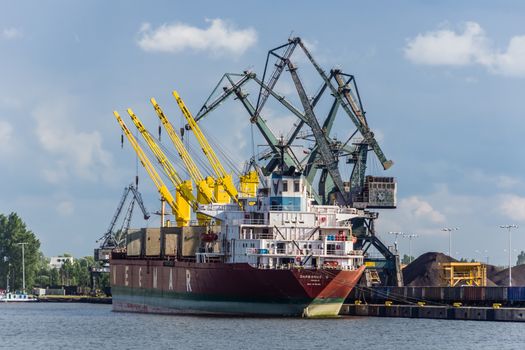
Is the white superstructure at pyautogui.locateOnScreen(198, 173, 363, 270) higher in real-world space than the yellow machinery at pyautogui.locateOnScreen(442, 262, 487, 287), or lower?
higher

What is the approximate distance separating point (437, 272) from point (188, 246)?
135 ft

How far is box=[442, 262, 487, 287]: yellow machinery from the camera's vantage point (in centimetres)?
12950

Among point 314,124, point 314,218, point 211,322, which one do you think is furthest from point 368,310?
point 314,124

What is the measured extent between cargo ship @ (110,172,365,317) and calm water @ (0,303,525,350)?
2.48 meters

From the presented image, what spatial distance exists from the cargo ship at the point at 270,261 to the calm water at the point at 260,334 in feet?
8.13

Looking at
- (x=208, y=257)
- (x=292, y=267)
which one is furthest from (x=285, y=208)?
(x=208, y=257)

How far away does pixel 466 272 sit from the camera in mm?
133125

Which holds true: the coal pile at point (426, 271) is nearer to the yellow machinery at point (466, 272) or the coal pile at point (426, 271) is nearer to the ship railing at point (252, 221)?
the yellow machinery at point (466, 272)

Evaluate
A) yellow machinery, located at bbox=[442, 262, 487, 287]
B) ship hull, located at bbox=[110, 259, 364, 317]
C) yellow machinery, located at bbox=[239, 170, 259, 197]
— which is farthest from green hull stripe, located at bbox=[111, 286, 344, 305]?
yellow machinery, located at bbox=[442, 262, 487, 287]

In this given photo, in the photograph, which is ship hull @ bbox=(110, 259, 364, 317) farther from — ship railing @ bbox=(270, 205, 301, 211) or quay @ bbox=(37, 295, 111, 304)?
quay @ bbox=(37, 295, 111, 304)

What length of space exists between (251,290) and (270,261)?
140 inches

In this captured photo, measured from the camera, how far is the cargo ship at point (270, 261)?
338ft

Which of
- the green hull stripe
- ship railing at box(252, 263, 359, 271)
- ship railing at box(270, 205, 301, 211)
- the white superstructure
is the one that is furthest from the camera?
ship railing at box(270, 205, 301, 211)

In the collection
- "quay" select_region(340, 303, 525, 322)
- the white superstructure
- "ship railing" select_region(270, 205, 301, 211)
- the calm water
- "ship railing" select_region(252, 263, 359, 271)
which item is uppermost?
"ship railing" select_region(270, 205, 301, 211)
